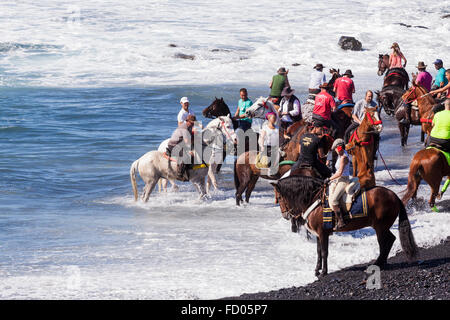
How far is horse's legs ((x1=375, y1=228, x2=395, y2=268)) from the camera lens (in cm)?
1155

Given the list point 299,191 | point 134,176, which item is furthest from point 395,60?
point 299,191

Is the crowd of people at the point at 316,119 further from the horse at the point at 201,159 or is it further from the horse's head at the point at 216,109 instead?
the horse's head at the point at 216,109

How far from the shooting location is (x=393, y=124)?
2802cm

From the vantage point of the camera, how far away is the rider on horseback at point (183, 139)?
54.8ft

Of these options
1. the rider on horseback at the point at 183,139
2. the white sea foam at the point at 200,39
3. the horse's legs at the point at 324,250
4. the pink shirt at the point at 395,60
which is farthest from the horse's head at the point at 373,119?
the white sea foam at the point at 200,39

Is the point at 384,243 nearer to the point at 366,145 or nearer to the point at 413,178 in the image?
the point at 413,178

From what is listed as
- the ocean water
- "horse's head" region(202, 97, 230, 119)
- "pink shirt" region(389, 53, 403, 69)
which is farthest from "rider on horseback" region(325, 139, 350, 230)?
"pink shirt" region(389, 53, 403, 69)

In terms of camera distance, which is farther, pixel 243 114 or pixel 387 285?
pixel 243 114

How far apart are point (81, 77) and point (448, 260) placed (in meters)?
37.1

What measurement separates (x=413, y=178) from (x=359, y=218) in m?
3.74

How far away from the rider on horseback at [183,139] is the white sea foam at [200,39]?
83.5 ft

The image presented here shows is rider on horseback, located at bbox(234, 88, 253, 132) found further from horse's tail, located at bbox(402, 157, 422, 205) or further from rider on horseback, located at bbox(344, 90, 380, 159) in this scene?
horse's tail, located at bbox(402, 157, 422, 205)

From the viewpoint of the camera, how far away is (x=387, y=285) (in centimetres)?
1077
